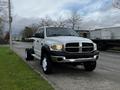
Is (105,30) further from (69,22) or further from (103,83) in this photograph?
(69,22)

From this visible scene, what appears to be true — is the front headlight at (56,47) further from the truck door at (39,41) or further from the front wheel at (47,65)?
the truck door at (39,41)

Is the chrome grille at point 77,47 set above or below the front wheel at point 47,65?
above

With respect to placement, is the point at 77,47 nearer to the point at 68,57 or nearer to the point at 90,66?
the point at 68,57

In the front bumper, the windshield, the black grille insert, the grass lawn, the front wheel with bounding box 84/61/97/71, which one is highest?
the windshield

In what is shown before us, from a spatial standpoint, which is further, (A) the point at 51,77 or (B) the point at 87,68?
(B) the point at 87,68

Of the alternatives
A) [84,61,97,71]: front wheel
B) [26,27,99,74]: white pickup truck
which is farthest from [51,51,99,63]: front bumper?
[84,61,97,71]: front wheel

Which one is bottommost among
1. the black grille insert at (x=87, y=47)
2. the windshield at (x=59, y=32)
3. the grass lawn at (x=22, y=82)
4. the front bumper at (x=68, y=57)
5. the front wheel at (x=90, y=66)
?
the grass lawn at (x=22, y=82)

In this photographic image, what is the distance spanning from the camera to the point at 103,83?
9.77m

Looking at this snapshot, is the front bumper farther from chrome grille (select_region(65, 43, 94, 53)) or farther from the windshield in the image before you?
the windshield

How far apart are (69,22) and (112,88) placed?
70.1 metres

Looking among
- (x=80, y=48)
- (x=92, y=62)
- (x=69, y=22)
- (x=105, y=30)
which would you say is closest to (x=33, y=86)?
(x=80, y=48)

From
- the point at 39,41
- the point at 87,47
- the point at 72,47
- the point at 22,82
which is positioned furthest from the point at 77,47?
the point at 22,82

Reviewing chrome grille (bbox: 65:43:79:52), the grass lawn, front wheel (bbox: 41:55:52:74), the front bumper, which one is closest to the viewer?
the grass lawn

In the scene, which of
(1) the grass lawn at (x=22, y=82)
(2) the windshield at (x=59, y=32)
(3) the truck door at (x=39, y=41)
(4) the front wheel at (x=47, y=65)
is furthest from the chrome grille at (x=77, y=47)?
(3) the truck door at (x=39, y=41)
